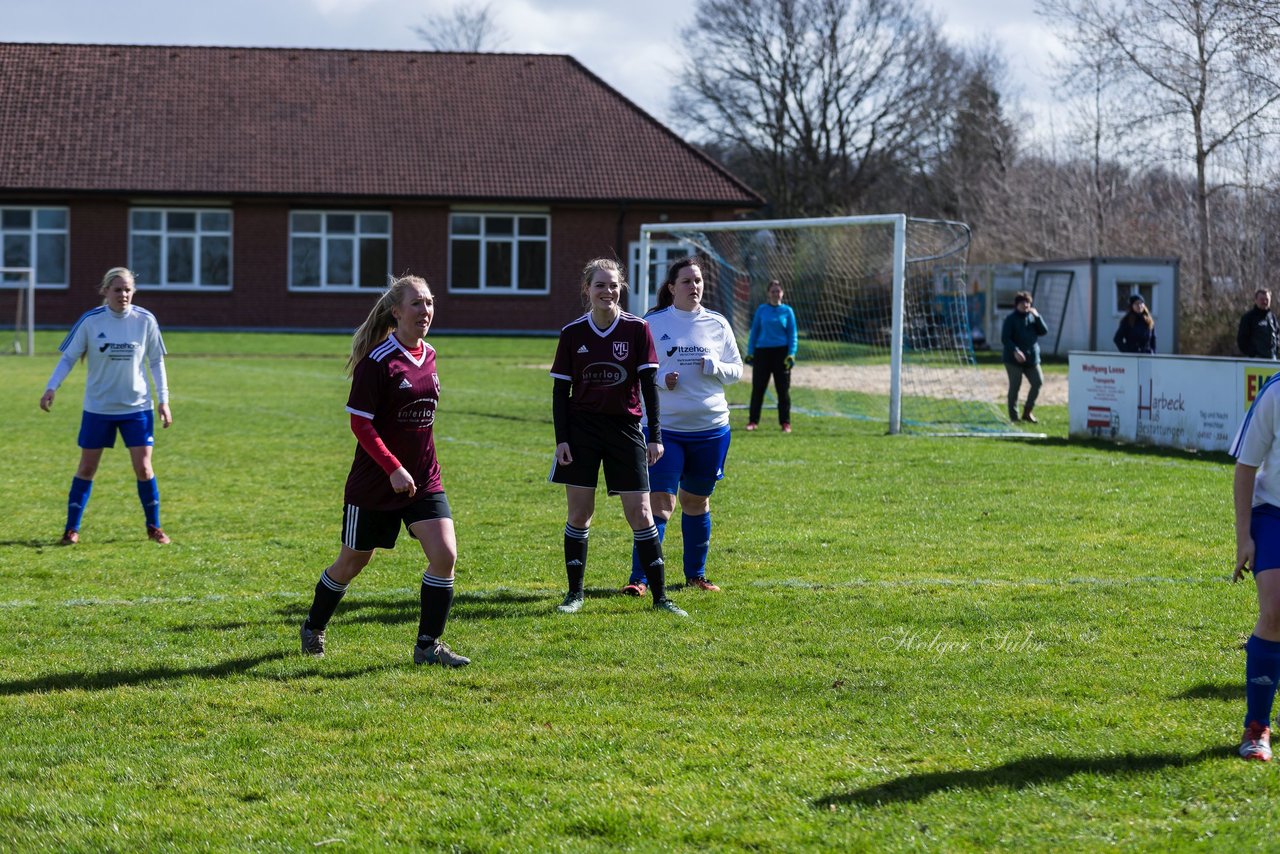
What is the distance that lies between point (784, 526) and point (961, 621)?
324 centimetres

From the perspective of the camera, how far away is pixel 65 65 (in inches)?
1719

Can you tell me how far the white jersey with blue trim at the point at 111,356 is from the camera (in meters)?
9.88

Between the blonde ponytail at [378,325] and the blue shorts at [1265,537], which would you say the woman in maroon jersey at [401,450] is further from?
the blue shorts at [1265,537]

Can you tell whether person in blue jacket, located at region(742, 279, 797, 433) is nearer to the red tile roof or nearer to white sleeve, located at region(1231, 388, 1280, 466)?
white sleeve, located at region(1231, 388, 1280, 466)

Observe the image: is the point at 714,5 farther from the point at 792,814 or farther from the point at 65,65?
the point at 792,814

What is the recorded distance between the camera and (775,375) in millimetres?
17719

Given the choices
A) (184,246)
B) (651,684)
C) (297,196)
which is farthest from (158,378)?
(184,246)

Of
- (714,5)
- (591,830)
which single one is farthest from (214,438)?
(714,5)

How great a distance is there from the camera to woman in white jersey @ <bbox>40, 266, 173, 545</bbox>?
988 cm

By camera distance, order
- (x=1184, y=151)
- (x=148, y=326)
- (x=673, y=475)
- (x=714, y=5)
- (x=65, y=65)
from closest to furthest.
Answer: (x=673, y=475) < (x=148, y=326) < (x=1184, y=151) < (x=65, y=65) < (x=714, y=5)

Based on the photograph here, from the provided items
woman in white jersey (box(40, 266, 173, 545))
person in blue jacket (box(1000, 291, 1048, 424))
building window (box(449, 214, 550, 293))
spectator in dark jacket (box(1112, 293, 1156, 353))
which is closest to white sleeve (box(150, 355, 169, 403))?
woman in white jersey (box(40, 266, 173, 545))

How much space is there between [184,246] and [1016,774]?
4044 cm

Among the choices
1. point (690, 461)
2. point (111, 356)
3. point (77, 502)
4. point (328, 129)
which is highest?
point (328, 129)

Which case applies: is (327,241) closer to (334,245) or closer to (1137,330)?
(334,245)
